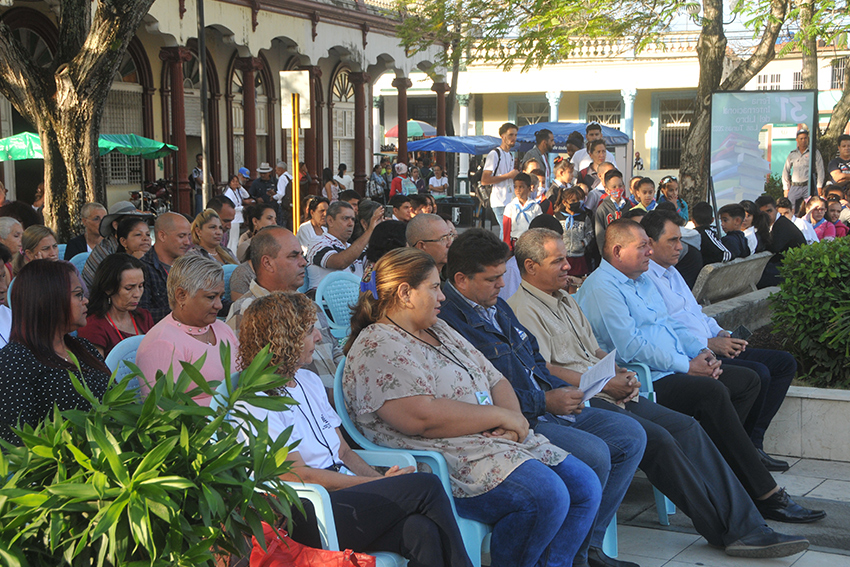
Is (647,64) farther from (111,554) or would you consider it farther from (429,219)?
(111,554)

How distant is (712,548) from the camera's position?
455cm

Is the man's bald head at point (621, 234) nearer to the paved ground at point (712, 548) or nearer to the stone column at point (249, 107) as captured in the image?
the paved ground at point (712, 548)

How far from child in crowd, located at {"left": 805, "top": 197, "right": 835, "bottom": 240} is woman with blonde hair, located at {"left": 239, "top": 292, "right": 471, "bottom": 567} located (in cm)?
927

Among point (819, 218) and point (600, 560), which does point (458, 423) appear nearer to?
point (600, 560)

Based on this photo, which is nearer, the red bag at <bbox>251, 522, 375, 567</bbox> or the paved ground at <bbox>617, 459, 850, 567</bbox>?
the red bag at <bbox>251, 522, 375, 567</bbox>

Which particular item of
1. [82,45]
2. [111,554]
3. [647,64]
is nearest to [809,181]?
[82,45]

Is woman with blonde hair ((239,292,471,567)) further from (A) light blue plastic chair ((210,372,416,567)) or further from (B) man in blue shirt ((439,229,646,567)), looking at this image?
(B) man in blue shirt ((439,229,646,567))

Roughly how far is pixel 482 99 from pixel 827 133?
27.5 m

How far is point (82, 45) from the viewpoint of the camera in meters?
9.71

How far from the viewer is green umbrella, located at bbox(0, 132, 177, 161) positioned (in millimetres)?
14633

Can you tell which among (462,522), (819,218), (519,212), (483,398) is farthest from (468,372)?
(819,218)

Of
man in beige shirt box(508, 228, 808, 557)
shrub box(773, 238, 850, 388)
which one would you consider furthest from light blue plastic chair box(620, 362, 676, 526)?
shrub box(773, 238, 850, 388)

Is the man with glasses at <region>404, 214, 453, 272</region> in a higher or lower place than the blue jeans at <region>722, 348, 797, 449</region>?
higher

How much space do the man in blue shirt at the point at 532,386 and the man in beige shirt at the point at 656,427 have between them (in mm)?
235
